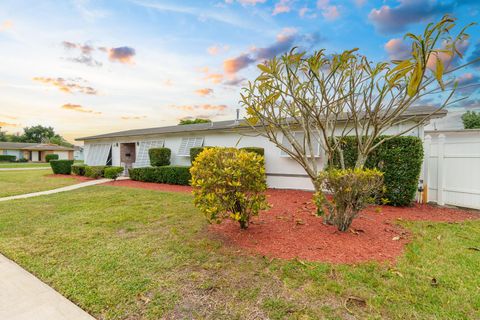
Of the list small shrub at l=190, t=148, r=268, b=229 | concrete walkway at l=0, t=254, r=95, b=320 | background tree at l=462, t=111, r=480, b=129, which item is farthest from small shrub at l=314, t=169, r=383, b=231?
background tree at l=462, t=111, r=480, b=129

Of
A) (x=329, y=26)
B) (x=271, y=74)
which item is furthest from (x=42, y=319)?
(x=329, y=26)

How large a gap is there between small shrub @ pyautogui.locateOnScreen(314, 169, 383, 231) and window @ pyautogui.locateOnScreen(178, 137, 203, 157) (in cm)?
1015

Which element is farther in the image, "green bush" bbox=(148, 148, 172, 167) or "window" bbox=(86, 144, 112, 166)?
"window" bbox=(86, 144, 112, 166)

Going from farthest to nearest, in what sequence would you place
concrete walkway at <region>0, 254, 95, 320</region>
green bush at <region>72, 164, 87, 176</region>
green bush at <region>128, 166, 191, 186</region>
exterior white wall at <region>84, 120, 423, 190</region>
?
green bush at <region>72, 164, 87, 176</region> → green bush at <region>128, 166, 191, 186</region> → exterior white wall at <region>84, 120, 423, 190</region> → concrete walkway at <region>0, 254, 95, 320</region>

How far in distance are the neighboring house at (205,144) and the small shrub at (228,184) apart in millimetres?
1381

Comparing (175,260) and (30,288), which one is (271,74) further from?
(30,288)

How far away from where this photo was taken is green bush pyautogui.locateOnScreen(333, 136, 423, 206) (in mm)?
6914

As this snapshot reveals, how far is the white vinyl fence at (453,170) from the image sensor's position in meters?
6.50

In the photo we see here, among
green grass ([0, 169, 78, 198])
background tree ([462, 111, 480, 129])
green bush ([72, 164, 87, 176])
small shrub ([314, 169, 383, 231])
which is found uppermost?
background tree ([462, 111, 480, 129])

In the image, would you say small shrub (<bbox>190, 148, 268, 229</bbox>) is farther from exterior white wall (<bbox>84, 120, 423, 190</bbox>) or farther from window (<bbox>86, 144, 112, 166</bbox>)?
window (<bbox>86, 144, 112, 166</bbox>)

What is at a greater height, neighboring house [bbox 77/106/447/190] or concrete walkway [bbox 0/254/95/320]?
neighboring house [bbox 77/106/447/190]

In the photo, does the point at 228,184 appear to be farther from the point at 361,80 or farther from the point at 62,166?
the point at 62,166

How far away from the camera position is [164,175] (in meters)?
12.9

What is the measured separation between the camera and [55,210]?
22.7 ft
